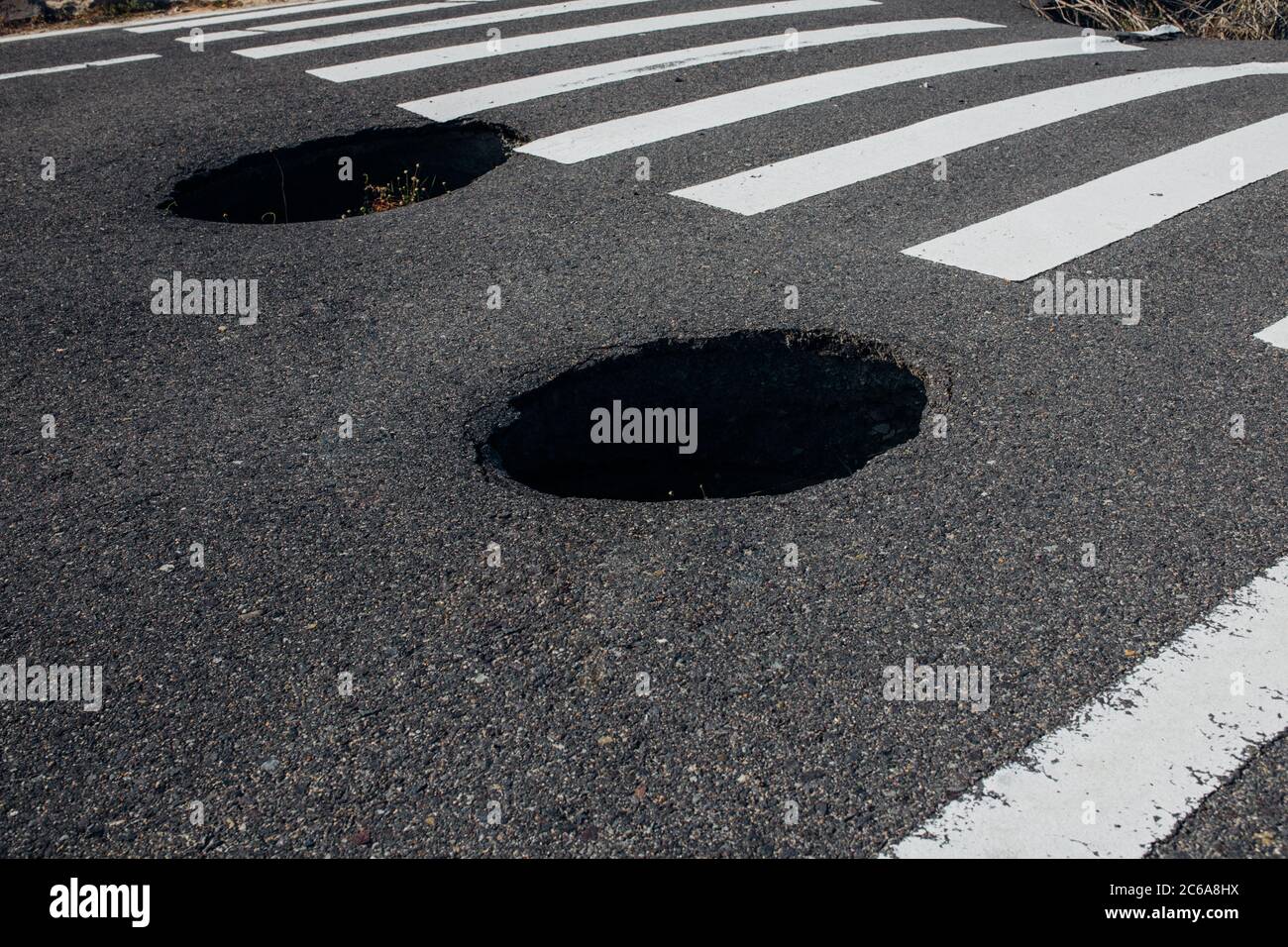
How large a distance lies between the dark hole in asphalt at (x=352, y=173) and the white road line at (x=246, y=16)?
4.70 metres

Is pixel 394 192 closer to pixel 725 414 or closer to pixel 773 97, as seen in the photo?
pixel 773 97

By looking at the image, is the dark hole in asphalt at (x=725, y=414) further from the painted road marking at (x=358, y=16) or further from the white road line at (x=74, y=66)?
the painted road marking at (x=358, y=16)

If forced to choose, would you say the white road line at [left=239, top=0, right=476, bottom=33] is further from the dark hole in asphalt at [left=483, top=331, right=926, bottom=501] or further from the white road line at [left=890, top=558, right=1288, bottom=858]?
the white road line at [left=890, top=558, right=1288, bottom=858]

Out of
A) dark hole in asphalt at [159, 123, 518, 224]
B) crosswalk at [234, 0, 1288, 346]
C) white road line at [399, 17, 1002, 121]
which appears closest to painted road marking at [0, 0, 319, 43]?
crosswalk at [234, 0, 1288, 346]

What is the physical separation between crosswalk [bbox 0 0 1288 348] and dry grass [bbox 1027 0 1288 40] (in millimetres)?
1025

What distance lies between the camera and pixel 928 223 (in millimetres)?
5621

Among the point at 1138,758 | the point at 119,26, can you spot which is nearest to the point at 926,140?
the point at 1138,758

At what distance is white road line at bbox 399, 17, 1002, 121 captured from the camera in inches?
300

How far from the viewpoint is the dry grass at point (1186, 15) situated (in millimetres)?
10094

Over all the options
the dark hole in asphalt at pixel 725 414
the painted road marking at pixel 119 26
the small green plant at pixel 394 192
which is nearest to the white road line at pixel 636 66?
the small green plant at pixel 394 192

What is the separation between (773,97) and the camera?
7.66m

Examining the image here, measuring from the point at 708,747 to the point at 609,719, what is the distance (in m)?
0.26

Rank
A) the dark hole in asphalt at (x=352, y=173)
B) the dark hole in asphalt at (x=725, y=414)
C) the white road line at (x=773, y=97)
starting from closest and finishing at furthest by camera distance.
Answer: the dark hole in asphalt at (x=725, y=414) < the dark hole in asphalt at (x=352, y=173) < the white road line at (x=773, y=97)
